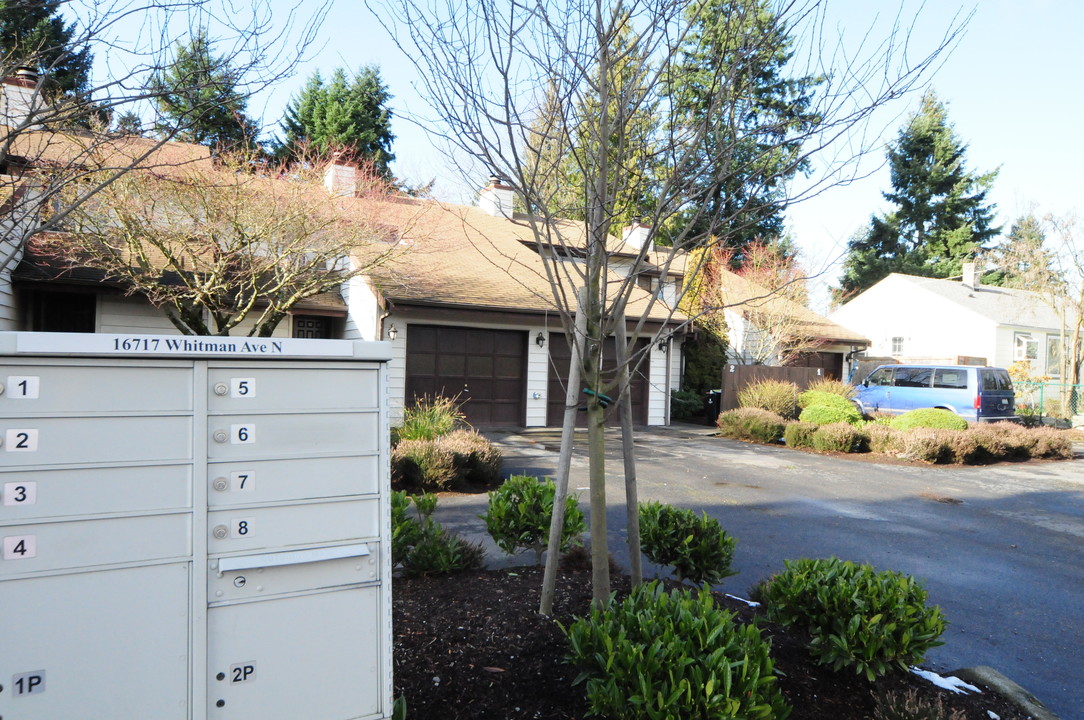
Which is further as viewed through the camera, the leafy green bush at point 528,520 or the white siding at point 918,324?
the white siding at point 918,324

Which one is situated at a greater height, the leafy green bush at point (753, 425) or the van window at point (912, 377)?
the van window at point (912, 377)

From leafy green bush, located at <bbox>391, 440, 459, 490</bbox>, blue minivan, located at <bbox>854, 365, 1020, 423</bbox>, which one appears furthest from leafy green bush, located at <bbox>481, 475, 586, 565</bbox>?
blue minivan, located at <bbox>854, 365, 1020, 423</bbox>

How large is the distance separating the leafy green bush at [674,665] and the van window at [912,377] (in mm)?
18783

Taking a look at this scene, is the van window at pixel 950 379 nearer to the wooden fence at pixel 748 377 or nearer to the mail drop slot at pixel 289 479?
the wooden fence at pixel 748 377

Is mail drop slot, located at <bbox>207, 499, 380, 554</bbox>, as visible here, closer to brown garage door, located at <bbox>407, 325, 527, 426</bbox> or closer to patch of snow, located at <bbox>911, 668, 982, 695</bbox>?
patch of snow, located at <bbox>911, 668, 982, 695</bbox>

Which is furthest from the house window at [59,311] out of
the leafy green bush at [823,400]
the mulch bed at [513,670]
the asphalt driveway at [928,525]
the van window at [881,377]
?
the van window at [881,377]

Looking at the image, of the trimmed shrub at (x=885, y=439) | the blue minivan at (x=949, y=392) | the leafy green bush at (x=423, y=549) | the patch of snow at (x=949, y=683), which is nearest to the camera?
the patch of snow at (x=949, y=683)

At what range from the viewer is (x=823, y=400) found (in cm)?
1723

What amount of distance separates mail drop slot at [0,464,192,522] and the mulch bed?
142 centimetres

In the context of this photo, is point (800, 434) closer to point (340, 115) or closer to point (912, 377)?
point (912, 377)

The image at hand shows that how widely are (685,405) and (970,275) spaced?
23.5 meters

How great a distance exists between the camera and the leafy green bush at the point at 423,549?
15.5 feet

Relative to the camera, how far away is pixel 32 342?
216 cm

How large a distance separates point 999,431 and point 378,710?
15.3m
